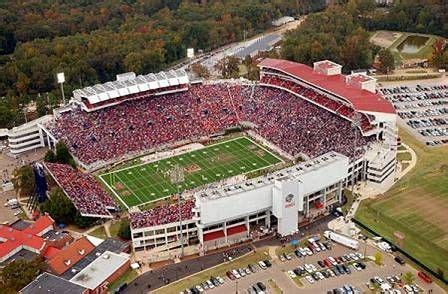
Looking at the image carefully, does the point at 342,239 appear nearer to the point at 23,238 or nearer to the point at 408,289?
the point at 408,289

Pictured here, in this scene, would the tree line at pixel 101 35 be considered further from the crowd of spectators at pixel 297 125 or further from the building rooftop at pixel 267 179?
the building rooftop at pixel 267 179

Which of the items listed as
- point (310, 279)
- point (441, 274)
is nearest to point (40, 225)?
point (310, 279)

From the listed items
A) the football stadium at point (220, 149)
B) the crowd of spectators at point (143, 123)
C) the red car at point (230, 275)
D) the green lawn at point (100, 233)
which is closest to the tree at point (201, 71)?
the football stadium at point (220, 149)

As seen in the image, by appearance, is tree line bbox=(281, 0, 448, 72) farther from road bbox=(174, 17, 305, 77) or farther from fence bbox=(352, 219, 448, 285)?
fence bbox=(352, 219, 448, 285)

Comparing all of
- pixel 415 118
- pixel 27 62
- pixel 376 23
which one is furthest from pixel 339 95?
pixel 376 23

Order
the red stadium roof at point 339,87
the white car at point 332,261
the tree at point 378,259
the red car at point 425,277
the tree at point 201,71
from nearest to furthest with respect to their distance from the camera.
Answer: the red car at point 425,277 → the tree at point 378,259 → the white car at point 332,261 → the red stadium roof at point 339,87 → the tree at point 201,71

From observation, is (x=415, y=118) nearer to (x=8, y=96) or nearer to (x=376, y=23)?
(x=376, y=23)
